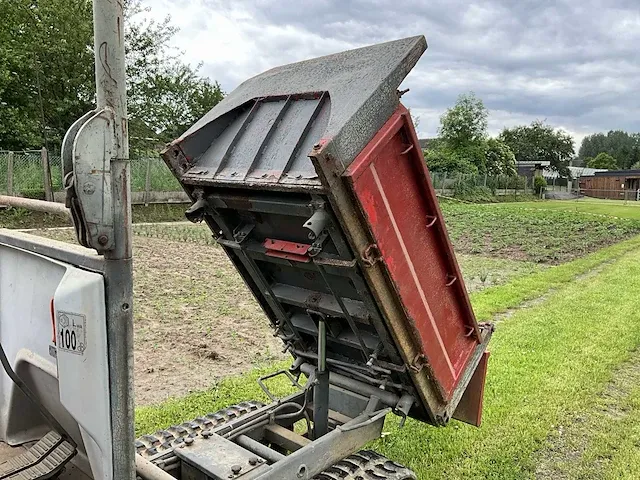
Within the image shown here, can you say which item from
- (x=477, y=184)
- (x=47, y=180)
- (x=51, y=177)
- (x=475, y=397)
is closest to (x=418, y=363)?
(x=475, y=397)

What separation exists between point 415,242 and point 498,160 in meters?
51.4

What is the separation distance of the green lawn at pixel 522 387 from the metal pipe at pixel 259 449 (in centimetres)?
153

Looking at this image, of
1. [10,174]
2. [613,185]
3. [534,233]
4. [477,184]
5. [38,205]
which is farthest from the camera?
[613,185]

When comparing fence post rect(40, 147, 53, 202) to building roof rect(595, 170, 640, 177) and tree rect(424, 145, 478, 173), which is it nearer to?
tree rect(424, 145, 478, 173)

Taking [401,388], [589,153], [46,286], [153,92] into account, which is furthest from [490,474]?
[589,153]

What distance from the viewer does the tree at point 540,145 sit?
88.8m

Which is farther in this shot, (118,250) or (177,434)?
(177,434)

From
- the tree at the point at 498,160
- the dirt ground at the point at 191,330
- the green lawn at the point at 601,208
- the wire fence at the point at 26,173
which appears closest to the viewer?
the dirt ground at the point at 191,330

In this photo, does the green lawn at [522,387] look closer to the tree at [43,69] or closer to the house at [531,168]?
the tree at [43,69]

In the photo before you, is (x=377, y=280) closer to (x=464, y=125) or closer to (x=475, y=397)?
(x=475, y=397)

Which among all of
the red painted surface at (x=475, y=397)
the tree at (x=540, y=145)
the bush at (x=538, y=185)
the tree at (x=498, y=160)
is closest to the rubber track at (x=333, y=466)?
the red painted surface at (x=475, y=397)

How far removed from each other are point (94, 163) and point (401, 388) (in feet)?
7.16

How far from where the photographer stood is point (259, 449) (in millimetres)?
3236

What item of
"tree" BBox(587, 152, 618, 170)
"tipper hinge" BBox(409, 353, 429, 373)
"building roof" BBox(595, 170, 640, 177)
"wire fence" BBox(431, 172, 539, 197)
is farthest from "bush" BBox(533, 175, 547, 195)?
"tipper hinge" BBox(409, 353, 429, 373)
